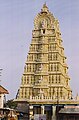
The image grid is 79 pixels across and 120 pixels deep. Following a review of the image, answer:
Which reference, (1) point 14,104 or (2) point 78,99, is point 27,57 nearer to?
(1) point 14,104

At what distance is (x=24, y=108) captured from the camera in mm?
60656

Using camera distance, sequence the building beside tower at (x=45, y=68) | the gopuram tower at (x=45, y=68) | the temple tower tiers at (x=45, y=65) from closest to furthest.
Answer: the building beside tower at (x=45, y=68)
the gopuram tower at (x=45, y=68)
the temple tower tiers at (x=45, y=65)

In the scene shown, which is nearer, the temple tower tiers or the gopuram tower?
the gopuram tower

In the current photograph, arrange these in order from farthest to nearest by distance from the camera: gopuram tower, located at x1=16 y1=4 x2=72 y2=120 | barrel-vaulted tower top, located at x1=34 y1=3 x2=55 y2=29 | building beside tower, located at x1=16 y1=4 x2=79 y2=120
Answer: barrel-vaulted tower top, located at x1=34 y1=3 x2=55 y2=29, gopuram tower, located at x1=16 y1=4 x2=72 y2=120, building beside tower, located at x1=16 y1=4 x2=79 y2=120

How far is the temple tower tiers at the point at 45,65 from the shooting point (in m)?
61.8

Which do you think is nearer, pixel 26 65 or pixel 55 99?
pixel 55 99

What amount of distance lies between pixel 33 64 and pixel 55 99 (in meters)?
9.41

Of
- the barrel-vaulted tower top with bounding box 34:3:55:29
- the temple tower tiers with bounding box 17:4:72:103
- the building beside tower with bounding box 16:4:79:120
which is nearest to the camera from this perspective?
the building beside tower with bounding box 16:4:79:120

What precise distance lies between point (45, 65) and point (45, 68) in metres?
0.57

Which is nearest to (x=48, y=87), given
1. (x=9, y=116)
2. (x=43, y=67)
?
(x=43, y=67)

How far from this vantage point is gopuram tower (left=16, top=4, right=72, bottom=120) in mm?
61125

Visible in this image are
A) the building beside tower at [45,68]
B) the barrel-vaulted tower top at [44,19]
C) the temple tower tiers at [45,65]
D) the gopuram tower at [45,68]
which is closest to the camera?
the building beside tower at [45,68]

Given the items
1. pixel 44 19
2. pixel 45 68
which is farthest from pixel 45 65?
pixel 44 19

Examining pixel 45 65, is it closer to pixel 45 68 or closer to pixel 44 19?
pixel 45 68
